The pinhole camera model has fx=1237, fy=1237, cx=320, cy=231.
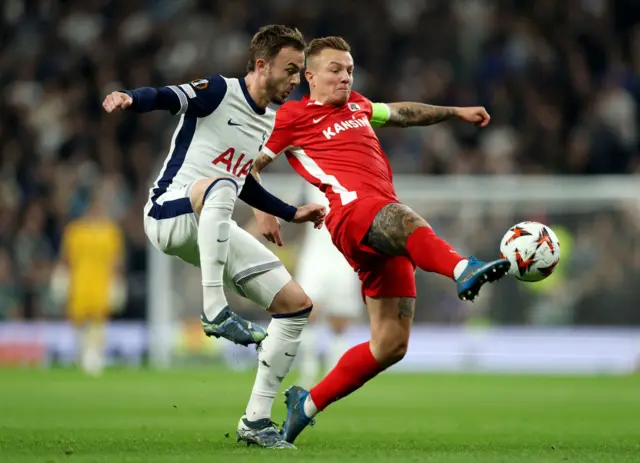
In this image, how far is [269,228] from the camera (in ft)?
23.6

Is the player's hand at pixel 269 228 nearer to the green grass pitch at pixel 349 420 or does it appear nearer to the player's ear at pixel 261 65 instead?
the player's ear at pixel 261 65

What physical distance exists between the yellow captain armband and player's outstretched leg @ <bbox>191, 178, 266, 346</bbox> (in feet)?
4.09

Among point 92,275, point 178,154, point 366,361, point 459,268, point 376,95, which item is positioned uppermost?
point 376,95

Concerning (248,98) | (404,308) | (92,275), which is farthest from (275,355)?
(92,275)

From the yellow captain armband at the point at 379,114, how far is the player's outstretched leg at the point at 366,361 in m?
1.12

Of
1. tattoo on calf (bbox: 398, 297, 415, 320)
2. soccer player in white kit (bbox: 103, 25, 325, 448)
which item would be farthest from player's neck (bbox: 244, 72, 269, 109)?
tattoo on calf (bbox: 398, 297, 415, 320)

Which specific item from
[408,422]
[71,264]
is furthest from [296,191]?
[408,422]

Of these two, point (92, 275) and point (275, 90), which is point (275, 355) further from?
point (92, 275)

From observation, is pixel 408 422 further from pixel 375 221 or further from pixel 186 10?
pixel 186 10

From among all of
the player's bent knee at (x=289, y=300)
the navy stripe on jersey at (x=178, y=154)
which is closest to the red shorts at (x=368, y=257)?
the player's bent knee at (x=289, y=300)

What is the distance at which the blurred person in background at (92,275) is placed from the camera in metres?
17.4

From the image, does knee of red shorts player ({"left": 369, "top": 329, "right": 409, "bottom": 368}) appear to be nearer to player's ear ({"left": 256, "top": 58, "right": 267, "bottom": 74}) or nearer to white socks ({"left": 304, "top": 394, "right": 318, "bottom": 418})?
white socks ({"left": 304, "top": 394, "right": 318, "bottom": 418})

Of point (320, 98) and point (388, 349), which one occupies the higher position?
point (320, 98)

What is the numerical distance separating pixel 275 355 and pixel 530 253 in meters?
1.67
